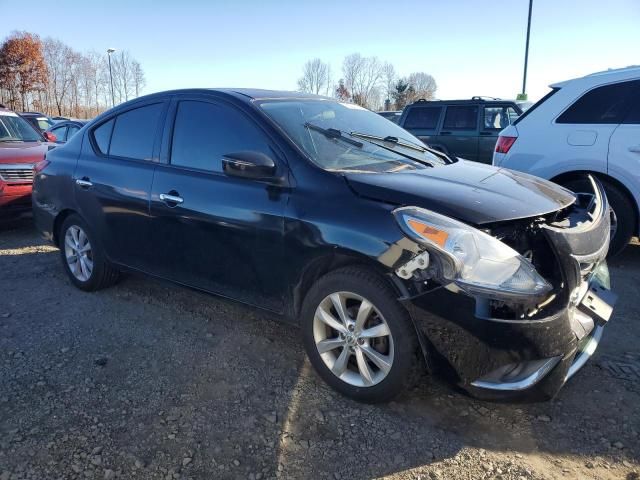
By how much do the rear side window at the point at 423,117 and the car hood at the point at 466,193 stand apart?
25.2 feet

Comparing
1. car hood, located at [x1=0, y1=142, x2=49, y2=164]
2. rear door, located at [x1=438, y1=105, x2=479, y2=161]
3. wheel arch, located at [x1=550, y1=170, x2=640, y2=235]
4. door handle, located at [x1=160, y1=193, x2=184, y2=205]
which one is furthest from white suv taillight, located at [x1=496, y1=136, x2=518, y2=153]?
car hood, located at [x1=0, y1=142, x2=49, y2=164]

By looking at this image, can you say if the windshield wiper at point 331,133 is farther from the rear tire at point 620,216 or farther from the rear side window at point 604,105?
the rear side window at point 604,105

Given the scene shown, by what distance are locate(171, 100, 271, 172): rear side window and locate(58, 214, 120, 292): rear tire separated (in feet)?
4.22

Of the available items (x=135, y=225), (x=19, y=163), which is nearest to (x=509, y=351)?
(x=135, y=225)

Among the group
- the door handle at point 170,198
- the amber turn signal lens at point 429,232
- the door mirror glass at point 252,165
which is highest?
the door mirror glass at point 252,165

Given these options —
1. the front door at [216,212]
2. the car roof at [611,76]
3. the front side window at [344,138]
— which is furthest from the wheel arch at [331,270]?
the car roof at [611,76]

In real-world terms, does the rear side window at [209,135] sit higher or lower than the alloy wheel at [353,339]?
higher

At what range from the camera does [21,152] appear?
7.00 meters

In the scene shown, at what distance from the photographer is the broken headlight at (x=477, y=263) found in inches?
90.7

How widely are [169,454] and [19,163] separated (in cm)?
587

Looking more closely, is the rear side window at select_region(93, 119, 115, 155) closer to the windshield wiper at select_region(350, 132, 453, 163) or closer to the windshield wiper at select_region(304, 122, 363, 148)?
the windshield wiper at select_region(304, 122, 363, 148)

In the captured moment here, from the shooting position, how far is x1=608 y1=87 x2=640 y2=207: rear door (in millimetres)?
4852

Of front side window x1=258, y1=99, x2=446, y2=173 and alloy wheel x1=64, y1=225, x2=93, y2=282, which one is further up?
front side window x1=258, y1=99, x2=446, y2=173

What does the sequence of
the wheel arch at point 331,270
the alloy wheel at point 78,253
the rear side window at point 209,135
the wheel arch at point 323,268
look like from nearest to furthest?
the wheel arch at point 331,270 → the wheel arch at point 323,268 → the rear side window at point 209,135 → the alloy wheel at point 78,253
